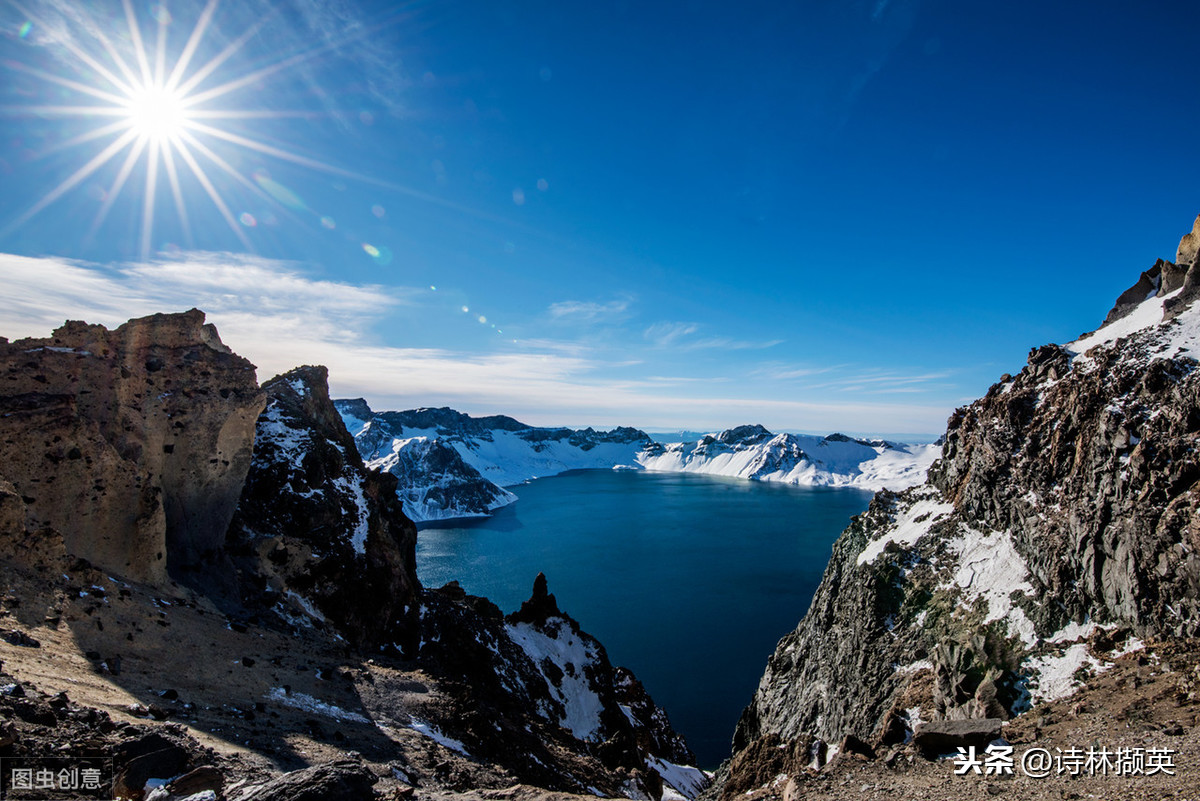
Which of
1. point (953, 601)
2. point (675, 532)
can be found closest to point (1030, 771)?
point (953, 601)

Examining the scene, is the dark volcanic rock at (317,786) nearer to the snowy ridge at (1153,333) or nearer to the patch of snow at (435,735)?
the patch of snow at (435,735)

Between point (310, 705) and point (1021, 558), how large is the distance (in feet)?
115

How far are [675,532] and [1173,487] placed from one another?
368 feet

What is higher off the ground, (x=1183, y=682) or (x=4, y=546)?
(x=4, y=546)

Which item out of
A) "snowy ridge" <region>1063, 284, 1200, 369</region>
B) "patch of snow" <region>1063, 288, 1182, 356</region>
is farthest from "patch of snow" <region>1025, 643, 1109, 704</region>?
"patch of snow" <region>1063, 288, 1182, 356</region>

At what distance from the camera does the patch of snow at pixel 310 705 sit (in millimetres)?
17281

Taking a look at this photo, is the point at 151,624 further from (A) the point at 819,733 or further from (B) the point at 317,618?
(A) the point at 819,733

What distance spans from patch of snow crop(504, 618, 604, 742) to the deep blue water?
936 centimetres

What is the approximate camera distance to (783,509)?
559ft

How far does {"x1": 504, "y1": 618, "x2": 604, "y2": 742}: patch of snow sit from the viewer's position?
42344mm

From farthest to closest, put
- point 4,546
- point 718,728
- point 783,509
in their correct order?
point 783,509, point 718,728, point 4,546

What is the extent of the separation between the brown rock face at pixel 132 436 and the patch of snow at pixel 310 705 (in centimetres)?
910

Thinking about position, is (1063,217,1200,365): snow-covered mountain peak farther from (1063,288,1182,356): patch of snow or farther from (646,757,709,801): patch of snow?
(646,757,709,801): patch of snow

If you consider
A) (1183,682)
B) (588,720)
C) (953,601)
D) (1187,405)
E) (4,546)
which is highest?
(1187,405)
